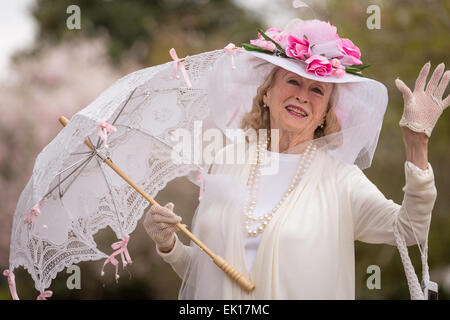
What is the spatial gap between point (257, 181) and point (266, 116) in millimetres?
377

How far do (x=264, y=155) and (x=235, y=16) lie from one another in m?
7.21

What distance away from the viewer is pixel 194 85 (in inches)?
113

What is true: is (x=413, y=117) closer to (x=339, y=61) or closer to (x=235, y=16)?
(x=339, y=61)

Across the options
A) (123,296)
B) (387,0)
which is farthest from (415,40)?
(123,296)

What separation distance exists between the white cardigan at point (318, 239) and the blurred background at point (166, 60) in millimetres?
3117

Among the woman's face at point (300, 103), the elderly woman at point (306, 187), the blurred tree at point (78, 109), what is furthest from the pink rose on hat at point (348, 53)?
the blurred tree at point (78, 109)

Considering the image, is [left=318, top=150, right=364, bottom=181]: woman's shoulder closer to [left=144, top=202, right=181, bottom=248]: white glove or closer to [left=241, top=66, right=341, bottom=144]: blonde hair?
[left=241, top=66, right=341, bottom=144]: blonde hair

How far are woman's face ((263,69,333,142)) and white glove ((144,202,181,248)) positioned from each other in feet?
2.17

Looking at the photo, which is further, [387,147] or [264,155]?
[387,147]

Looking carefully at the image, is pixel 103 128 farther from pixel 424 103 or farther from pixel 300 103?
pixel 424 103

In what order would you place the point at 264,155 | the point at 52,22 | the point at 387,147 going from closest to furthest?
1. the point at 264,155
2. the point at 387,147
3. the point at 52,22

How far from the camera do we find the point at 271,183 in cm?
263

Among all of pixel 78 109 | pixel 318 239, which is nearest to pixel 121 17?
pixel 78 109

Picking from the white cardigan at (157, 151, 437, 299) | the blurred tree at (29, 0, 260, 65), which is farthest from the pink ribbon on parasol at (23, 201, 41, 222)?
the blurred tree at (29, 0, 260, 65)
